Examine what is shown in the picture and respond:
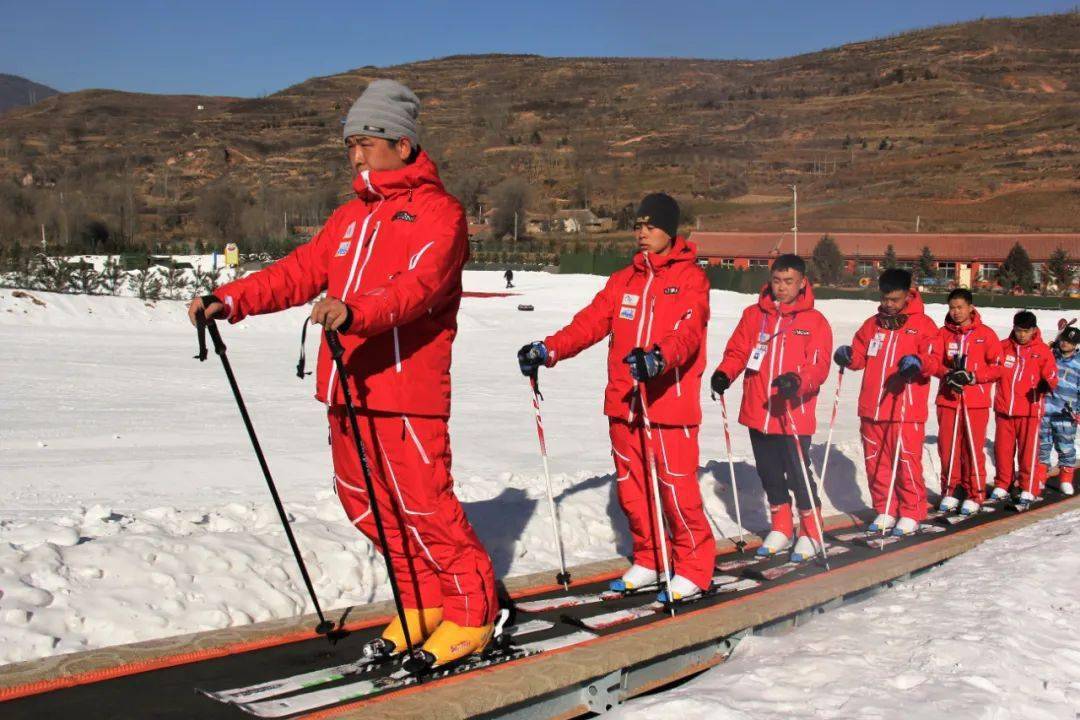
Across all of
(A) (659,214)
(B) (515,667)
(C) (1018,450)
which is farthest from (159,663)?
(C) (1018,450)

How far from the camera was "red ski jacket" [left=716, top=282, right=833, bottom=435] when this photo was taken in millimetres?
7605

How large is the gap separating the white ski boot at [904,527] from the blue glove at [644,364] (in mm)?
4170

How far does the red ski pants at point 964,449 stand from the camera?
10.6 metres

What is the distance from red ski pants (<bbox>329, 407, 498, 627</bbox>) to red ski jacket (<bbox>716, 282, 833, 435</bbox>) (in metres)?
3.27

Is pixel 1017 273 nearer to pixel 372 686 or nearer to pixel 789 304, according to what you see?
pixel 789 304

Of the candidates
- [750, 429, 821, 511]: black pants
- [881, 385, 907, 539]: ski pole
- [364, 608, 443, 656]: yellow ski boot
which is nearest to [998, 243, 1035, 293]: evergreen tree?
[881, 385, 907, 539]: ski pole

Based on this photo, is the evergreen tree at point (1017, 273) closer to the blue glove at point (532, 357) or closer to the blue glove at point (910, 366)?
the blue glove at point (910, 366)

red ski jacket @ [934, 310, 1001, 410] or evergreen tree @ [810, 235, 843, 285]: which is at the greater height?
evergreen tree @ [810, 235, 843, 285]

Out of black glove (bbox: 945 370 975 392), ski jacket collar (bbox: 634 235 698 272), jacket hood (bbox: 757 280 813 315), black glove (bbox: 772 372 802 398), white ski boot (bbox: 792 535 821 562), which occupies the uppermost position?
ski jacket collar (bbox: 634 235 698 272)

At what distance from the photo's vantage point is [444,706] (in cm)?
404

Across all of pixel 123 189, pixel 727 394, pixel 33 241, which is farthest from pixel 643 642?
pixel 123 189

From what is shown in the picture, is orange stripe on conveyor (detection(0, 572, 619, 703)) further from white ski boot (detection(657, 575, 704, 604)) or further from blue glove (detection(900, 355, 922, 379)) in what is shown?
blue glove (detection(900, 355, 922, 379))

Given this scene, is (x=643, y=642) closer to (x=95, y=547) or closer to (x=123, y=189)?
(x=95, y=547)

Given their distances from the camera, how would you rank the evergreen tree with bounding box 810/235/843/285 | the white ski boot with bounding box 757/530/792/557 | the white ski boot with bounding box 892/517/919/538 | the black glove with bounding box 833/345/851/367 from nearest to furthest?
the white ski boot with bounding box 757/530/792/557
the black glove with bounding box 833/345/851/367
the white ski boot with bounding box 892/517/919/538
the evergreen tree with bounding box 810/235/843/285
